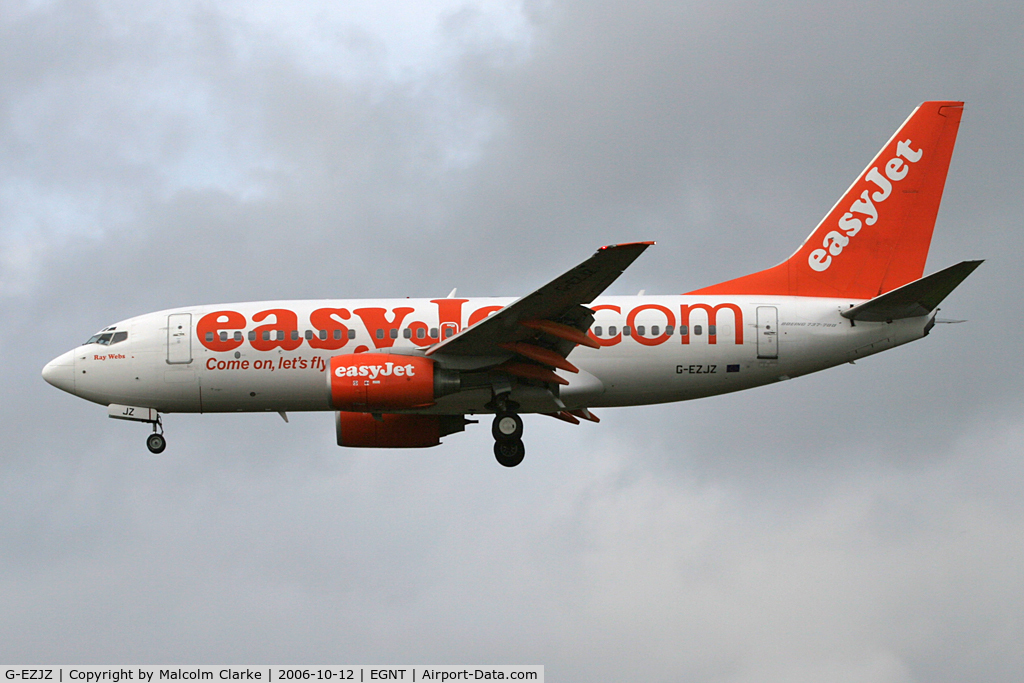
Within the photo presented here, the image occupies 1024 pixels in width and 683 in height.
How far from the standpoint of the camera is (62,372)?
3109cm

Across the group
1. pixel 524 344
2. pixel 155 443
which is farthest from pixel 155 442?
pixel 524 344

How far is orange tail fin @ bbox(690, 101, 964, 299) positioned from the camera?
3094 centimetres

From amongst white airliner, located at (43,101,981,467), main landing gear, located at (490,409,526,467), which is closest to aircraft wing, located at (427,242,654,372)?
white airliner, located at (43,101,981,467)

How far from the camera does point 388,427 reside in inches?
1264

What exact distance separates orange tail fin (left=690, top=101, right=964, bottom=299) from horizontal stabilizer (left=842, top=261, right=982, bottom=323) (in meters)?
1.70

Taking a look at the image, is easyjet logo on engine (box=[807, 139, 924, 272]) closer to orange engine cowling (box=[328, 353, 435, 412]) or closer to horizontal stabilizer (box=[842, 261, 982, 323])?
horizontal stabilizer (box=[842, 261, 982, 323])

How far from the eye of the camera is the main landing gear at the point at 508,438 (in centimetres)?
2941

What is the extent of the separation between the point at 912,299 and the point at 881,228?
372 cm

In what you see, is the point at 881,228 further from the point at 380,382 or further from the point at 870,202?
the point at 380,382

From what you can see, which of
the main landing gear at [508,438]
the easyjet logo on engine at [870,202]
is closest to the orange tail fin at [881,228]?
the easyjet logo on engine at [870,202]

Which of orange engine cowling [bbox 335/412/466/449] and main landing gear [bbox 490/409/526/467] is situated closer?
main landing gear [bbox 490/409/526/467]

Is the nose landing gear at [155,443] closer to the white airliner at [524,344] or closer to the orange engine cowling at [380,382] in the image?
the white airliner at [524,344]

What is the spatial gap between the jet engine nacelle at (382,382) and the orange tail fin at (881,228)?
7.84 meters

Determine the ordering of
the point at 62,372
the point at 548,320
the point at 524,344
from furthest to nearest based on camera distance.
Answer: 1. the point at 62,372
2. the point at 524,344
3. the point at 548,320
